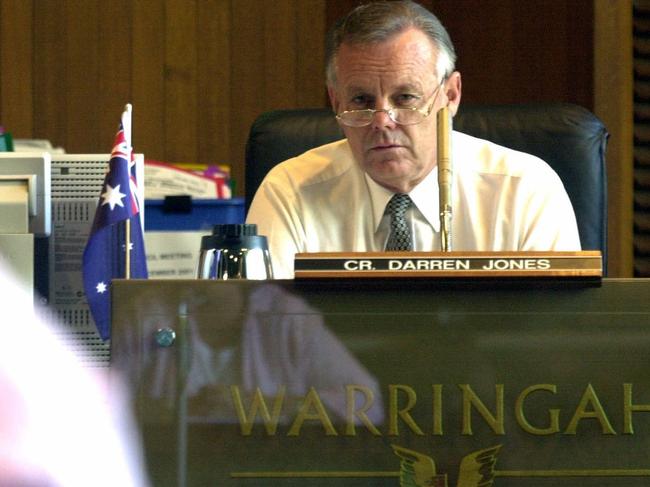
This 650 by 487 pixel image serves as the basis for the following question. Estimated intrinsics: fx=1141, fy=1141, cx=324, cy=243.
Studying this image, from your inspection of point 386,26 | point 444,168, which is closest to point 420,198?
point 386,26

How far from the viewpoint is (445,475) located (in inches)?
37.6

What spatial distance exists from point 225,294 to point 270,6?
3836 millimetres

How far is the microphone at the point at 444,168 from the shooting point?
1.25 meters

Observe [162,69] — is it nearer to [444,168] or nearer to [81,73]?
[81,73]

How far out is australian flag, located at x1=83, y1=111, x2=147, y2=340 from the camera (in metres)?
1.71

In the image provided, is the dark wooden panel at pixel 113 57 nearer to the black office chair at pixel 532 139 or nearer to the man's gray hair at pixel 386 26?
the black office chair at pixel 532 139

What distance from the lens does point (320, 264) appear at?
0.97 meters

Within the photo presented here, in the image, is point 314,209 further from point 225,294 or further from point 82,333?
point 225,294

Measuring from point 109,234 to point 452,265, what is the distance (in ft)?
2.97

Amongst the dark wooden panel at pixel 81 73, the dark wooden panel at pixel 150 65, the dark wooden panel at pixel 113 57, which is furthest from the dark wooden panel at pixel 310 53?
the dark wooden panel at pixel 81 73

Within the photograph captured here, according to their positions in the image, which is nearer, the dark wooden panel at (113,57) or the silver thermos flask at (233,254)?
the silver thermos flask at (233,254)

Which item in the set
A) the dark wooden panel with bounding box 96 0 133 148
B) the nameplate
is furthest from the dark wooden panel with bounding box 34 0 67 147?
the nameplate

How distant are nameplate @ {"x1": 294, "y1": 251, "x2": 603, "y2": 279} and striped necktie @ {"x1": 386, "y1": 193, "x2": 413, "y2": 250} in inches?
44.2

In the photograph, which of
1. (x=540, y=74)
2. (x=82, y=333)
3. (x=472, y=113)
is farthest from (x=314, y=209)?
(x=540, y=74)
